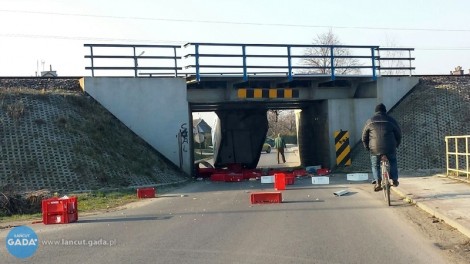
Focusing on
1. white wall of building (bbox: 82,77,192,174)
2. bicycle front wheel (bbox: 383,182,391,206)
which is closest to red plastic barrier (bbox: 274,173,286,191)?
bicycle front wheel (bbox: 383,182,391,206)

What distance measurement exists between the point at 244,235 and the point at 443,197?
553 centimetres

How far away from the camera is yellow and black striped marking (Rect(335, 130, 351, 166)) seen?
81.5 ft

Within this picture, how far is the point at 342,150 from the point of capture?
2500cm

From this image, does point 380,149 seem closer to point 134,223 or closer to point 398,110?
point 134,223

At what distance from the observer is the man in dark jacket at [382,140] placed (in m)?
12.4

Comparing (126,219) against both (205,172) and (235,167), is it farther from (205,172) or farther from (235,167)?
(235,167)

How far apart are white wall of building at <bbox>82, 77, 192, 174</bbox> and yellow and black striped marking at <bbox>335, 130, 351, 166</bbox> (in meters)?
6.66

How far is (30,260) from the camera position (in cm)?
753

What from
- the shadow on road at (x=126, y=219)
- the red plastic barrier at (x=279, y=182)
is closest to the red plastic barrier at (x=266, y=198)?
the shadow on road at (x=126, y=219)

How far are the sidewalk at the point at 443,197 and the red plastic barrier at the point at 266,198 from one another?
3.00 metres

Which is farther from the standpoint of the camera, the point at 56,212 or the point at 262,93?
the point at 262,93

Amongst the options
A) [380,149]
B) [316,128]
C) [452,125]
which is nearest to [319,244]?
[380,149]

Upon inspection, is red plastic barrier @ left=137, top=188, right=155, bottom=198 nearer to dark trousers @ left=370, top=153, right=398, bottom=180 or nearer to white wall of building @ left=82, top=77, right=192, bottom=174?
dark trousers @ left=370, top=153, right=398, bottom=180

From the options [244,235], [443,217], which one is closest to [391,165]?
[443,217]
